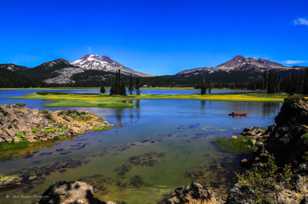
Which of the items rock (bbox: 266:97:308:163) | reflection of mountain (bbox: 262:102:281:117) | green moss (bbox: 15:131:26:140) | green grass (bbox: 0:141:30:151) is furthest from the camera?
reflection of mountain (bbox: 262:102:281:117)

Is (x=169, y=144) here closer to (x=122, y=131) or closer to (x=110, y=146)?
(x=110, y=146)

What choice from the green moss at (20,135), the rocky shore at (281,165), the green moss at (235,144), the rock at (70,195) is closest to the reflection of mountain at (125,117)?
the green moss at (20,135)

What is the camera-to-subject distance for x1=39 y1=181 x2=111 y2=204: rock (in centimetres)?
1398

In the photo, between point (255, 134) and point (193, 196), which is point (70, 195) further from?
point (255, 134)

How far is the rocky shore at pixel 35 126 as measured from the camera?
31.3 metres

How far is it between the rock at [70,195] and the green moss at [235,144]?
16.3 m

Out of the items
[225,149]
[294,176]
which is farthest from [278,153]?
[294,176]

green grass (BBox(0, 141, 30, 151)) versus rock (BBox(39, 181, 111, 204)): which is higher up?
rock (BBox(39, 181, 111, 204))

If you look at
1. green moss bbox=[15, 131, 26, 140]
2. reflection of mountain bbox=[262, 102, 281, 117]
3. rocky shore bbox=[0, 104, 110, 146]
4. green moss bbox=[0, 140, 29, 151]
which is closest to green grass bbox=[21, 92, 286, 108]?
reflection of mountain bbox=[262, 102, 281, 117]

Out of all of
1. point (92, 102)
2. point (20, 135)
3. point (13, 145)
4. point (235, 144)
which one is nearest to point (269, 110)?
point (235, 144)

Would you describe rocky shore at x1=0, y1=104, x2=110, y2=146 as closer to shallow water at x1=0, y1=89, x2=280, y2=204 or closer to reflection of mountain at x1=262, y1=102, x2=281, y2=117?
shallow water at x1=0, y1=89, x2=280, y2=204

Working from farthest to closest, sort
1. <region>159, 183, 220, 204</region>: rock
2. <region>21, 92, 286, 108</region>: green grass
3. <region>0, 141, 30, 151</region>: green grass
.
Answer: <region>21, 92, 286, 108</region>: green grass < <region>0, 141, 30, 151</region>: green grass < <region>159, 183, 220, 204</region>: rock

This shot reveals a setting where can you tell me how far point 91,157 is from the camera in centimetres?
2572

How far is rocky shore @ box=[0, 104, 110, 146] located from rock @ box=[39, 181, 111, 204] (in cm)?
1681
